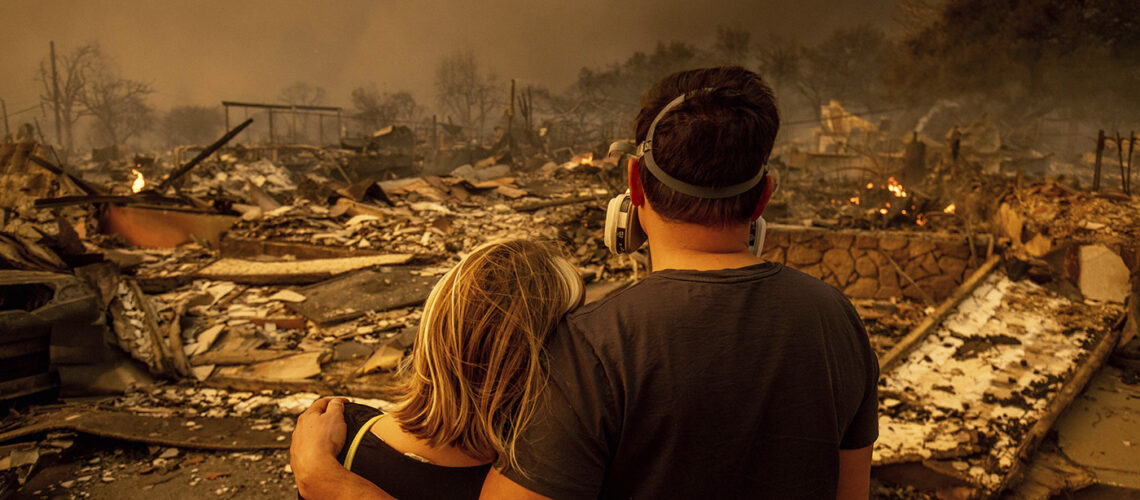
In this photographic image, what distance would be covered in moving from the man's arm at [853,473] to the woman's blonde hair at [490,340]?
2.33 feet

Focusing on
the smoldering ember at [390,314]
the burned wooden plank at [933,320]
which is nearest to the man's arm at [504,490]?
the smoldering ember at [390,314]

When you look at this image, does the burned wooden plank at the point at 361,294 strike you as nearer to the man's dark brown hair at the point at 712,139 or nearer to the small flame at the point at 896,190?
the man's dark brown hair at the point at 712,139

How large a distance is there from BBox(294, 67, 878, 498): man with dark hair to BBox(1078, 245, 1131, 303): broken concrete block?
6950 millimetres

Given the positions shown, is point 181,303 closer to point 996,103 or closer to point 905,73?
point 905,73

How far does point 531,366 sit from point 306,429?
2.70 feet

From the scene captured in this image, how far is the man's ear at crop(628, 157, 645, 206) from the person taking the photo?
111 cm

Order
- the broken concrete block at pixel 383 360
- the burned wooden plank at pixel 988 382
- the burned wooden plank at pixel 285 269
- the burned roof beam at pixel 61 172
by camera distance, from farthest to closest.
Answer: the burned roof beam at pixel 61 172, the burned wooden plank at pixel 285 269, the broken concrete block at pixel 383 360, the burned wooden plank at pixel 988 382

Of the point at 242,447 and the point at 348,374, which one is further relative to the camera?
the point at 348,374

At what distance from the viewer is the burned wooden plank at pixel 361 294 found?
578cm

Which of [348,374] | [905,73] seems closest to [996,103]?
[905,73]

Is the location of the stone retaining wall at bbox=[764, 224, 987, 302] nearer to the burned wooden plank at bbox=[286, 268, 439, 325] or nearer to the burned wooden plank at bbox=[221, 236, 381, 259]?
the burned wooden plank at bbox=[286, 268, 439, 325]

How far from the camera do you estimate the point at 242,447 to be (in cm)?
342

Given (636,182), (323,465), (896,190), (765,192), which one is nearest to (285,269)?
(323,465)

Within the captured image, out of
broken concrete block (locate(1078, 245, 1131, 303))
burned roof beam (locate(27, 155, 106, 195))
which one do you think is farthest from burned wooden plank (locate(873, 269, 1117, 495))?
burned roof beam (locate(27, 155, 106, 195))
